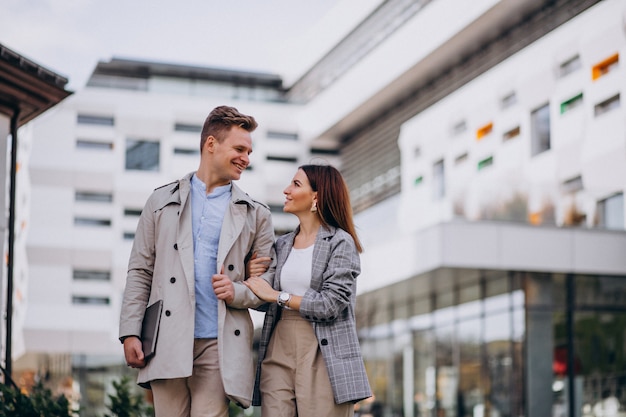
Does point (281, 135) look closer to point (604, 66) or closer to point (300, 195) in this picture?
point (604, 66)

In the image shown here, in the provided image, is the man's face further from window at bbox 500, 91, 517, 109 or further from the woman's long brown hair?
window at bbox 500, 91, 517, 109

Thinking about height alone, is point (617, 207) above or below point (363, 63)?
below

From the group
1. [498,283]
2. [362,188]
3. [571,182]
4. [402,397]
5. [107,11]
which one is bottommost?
[402,397]

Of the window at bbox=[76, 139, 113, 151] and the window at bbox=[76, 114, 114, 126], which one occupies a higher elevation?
the window at bbox=[76, 114, 114, 126]

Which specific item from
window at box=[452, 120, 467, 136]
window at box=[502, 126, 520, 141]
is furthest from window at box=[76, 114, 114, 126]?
window at box=[502, 126, 520, 141]

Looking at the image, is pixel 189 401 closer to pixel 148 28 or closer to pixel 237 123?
pixel 237 123

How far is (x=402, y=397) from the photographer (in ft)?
108

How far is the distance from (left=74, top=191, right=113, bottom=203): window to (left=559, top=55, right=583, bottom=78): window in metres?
31.6

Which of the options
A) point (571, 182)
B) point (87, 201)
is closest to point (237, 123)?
point (571, 182)

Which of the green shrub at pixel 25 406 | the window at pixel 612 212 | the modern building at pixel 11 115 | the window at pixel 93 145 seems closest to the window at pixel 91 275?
the window at pixel 93 145

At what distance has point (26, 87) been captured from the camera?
1036 centimetres

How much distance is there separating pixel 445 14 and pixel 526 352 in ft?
63.7

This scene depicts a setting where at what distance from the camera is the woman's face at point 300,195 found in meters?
5.77

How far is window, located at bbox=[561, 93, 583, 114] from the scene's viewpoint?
1219 inches
